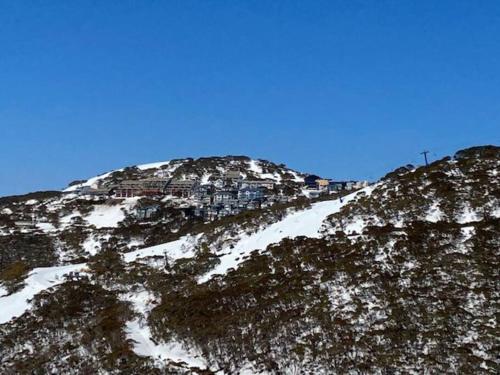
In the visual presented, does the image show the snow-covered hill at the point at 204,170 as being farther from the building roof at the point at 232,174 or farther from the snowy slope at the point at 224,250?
the snowy slope at the point at 224,250

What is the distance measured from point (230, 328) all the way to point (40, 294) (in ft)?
67.8

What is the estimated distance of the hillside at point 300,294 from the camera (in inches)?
1270

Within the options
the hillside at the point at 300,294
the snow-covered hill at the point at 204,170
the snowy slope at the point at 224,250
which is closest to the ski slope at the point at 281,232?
the snowy slope at the point at 224,250

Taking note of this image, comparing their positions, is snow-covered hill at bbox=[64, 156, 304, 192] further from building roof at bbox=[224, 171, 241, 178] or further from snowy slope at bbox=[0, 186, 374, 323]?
snowy slope at bbox=[0, 186, 374, 323]

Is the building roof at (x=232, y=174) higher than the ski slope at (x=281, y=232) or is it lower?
higher

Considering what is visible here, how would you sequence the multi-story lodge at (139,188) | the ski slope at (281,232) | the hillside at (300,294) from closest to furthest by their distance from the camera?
the hillside at (300,294) → the ski slope at (281,232) → the multi-story lodge at (139,188)

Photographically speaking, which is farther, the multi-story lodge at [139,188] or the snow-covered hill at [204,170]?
the snow-covered hill at [204,170]

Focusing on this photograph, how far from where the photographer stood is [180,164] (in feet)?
488

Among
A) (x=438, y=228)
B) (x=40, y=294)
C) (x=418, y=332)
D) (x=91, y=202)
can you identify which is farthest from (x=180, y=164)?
(x=418, y=332)

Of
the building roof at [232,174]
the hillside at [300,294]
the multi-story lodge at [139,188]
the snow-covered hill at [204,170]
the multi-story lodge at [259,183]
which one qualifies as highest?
the snow-covered hill at [204,170]

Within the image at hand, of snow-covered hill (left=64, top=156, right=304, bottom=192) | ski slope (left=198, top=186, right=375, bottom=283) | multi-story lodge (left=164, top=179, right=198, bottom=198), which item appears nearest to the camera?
ski slope (left=198, top=186, right=375, bottom=283)

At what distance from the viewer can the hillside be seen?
32.2 m

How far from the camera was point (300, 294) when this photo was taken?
38.8 meters

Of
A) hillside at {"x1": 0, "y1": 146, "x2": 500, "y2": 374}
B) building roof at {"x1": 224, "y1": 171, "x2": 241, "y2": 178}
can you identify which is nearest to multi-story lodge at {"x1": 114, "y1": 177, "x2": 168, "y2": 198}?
building roof at {"x1": 224, "y1": 171, "x2": 241, "y2": 178}
